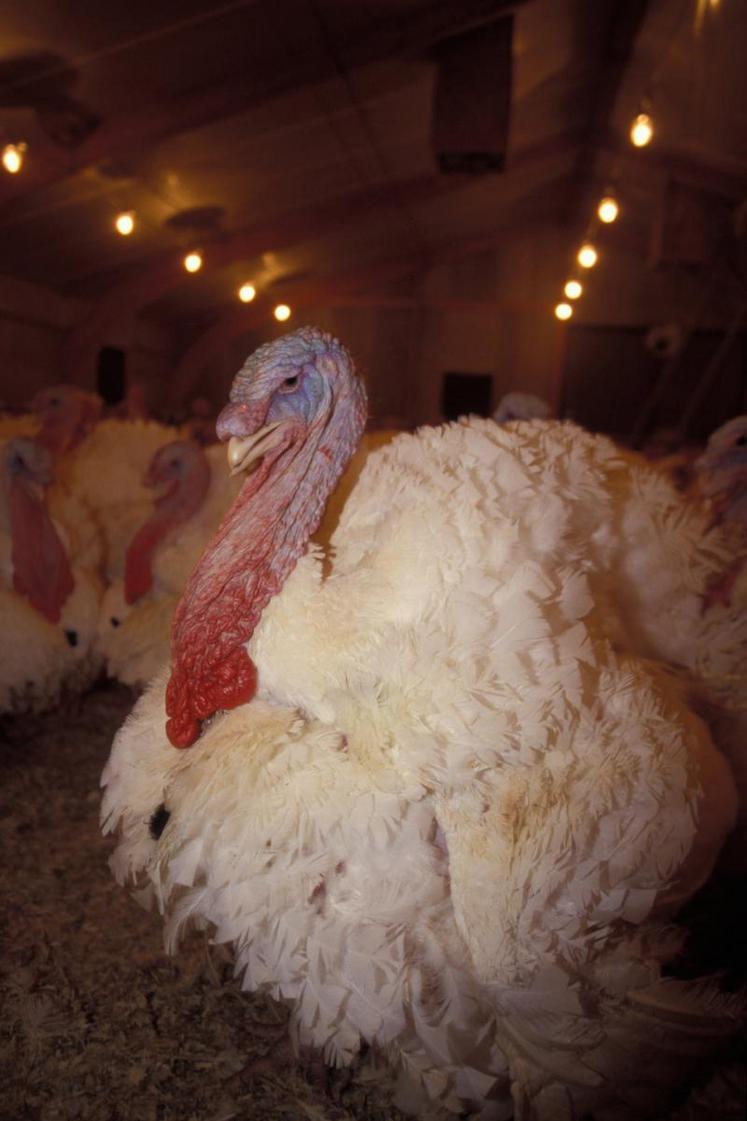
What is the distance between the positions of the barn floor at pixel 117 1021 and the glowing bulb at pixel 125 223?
3.78 meters

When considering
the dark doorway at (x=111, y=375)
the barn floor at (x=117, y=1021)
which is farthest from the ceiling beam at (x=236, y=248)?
the barn floor at (x=117, y=1021)

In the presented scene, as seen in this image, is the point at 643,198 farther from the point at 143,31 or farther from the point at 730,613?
the point at 730,613

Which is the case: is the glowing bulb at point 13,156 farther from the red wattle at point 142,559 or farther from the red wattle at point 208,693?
the red wattle at point 208,693

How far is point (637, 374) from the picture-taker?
1174 centimetres

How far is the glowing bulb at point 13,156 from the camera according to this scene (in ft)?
14.6

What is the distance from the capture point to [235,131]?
5.16 metres

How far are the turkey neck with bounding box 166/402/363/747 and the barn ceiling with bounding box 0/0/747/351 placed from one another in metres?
1.98

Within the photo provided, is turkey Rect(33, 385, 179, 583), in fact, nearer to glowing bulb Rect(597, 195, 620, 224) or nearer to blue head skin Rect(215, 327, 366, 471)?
blue head skin Rect(215, 327, 366, 471)

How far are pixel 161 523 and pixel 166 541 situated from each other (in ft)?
0.32

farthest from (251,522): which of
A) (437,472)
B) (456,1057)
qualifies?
(456,1057)

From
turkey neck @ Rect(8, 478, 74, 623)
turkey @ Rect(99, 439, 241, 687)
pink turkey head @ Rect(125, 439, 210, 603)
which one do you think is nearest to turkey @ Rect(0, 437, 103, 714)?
turkey neck @ Rect(8, 478, 74, 623)

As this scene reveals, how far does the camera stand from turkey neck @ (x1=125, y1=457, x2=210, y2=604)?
3.98m

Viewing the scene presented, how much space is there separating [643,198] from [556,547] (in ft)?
30.8

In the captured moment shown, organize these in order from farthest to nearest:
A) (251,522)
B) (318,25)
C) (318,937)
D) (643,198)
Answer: (643,198) < (318,25) < (251,522) < (318,937)
